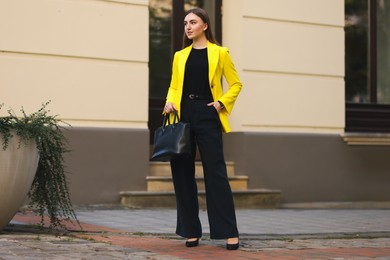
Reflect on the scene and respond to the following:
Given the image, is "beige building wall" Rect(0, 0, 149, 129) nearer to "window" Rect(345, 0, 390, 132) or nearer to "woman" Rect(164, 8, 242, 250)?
"woman" Rect(164, 8, 242, 250)

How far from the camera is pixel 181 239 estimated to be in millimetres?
6930

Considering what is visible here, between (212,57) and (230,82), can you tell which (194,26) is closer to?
(212,57)

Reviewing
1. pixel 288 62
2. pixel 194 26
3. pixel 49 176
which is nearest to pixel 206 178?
pixel 194 26

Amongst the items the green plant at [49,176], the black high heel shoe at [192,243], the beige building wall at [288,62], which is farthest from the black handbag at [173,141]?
the beige building wall at [288,62]

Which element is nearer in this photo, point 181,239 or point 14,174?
point 14,174

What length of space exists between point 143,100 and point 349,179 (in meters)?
3.58

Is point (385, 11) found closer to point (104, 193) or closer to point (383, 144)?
point (383, 144)

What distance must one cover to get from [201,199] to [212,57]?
4240 millimetres

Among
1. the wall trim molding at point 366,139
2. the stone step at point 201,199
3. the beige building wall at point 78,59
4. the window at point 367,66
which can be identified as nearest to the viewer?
the beige building wall at point 78,59

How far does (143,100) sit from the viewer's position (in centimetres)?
1020

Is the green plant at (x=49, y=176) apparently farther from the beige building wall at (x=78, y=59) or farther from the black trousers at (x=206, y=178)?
the beige building wall at (x=78, y=59)

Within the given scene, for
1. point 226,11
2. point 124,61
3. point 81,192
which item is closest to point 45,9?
point 124,61

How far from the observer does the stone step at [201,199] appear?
32.4 feet

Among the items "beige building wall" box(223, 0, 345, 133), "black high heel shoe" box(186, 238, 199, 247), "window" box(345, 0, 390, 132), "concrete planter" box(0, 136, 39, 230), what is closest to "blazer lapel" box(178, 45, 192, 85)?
"black high heel shoe" box(186, 238, 199, 247)
